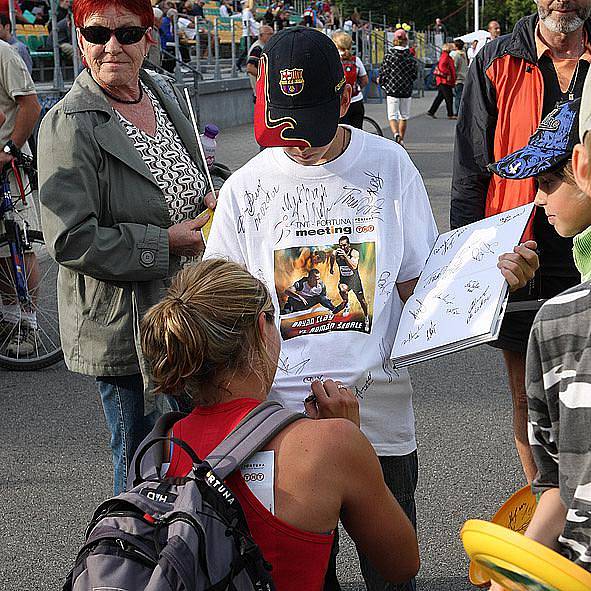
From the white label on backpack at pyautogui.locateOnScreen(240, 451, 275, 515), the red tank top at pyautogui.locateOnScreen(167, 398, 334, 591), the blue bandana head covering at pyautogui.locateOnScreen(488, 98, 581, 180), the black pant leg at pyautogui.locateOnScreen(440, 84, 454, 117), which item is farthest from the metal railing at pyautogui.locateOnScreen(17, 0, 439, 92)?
the white label on backpack at pyautogui.locateOnScreen(240, 451, 275, 515)

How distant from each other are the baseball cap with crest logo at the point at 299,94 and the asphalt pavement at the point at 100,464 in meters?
1.89

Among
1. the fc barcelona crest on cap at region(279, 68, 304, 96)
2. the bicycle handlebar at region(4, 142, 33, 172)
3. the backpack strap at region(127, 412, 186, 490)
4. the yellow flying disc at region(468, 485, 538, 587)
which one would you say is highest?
the fc barcelona crest on cap at region(279, 68, 304, 96)

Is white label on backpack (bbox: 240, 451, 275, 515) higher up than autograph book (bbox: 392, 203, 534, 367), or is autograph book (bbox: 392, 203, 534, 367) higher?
autograph book (bbox: 392, 203, 534, 367)

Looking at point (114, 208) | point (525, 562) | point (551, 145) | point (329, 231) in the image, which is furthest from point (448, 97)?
point (525, 562)

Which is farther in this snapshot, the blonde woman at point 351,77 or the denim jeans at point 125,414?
the blonde woman at point 351,77

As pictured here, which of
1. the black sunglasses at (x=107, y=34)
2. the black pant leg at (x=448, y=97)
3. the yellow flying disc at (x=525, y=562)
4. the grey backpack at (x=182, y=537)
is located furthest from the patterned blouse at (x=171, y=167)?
the black pant leg at (x=448, y=97)

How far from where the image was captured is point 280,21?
93.5ft

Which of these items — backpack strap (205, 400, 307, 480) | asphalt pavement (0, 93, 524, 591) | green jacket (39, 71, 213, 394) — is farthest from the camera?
asphalt pavement (0, 93, 524, 591)

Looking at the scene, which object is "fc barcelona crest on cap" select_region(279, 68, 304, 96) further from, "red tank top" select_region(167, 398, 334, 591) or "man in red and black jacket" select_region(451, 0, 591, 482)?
"man in red and black jacket" select_region(451, 0, 591, 482)

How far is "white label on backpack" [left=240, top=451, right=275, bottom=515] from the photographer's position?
1.98 meters

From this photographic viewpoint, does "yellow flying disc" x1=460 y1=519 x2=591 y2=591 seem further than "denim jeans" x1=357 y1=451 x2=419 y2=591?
No

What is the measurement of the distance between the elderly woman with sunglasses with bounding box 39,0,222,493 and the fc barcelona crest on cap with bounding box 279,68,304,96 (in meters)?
0.88
